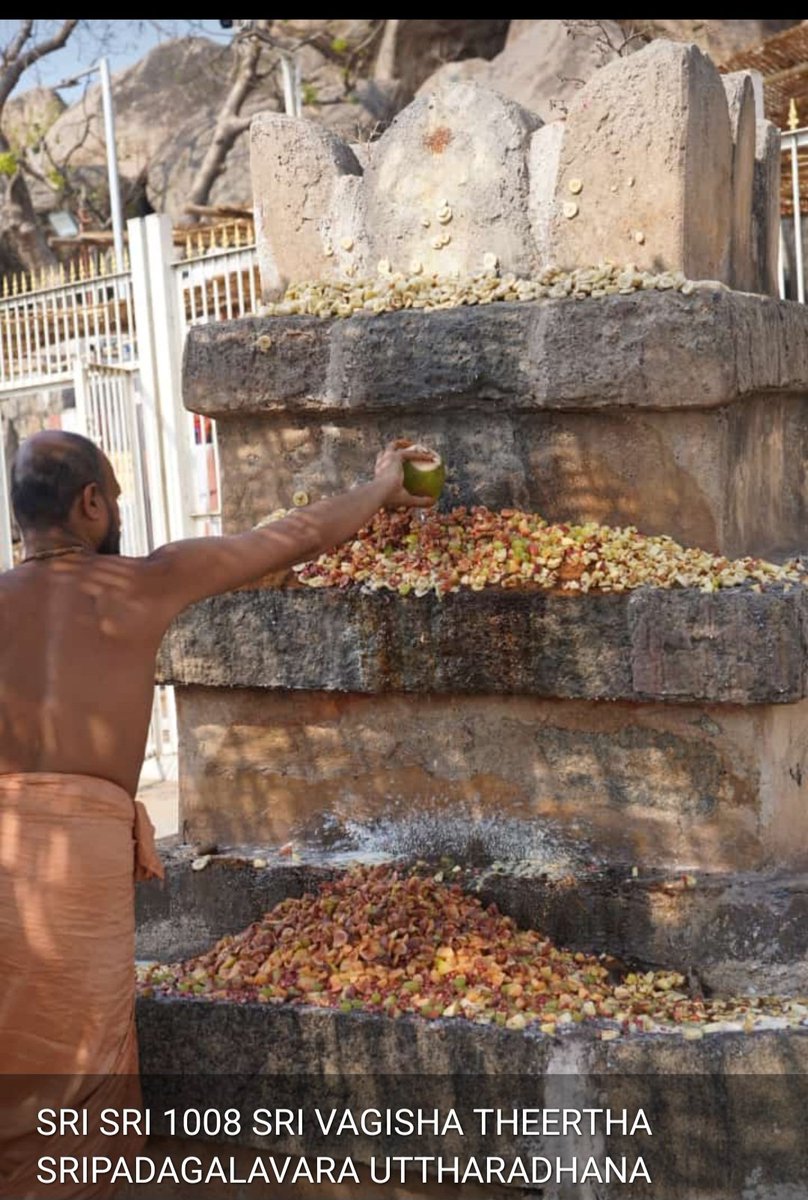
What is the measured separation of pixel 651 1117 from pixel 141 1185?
1248mm

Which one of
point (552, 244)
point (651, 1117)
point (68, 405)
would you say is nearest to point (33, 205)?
point (68, 405)

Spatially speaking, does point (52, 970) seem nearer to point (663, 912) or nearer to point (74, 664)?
point (74, 664)

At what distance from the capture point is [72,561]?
119 inches

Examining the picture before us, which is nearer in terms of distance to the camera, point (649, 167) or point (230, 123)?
point (649, 167)

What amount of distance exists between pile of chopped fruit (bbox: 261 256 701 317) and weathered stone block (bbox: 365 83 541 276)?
0.22ft

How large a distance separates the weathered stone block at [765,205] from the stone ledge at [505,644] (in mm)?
1308

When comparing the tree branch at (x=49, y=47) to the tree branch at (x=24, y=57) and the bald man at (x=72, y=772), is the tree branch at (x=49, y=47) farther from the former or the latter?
the bald man at (x=72, y=772)

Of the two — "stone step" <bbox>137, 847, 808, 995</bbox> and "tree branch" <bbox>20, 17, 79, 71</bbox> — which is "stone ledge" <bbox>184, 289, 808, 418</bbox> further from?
"tree branch" <bbox>20, 17, 79, 71</bbox>

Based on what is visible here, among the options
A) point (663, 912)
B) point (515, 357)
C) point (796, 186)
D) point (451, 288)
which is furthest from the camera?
point (796, 186)

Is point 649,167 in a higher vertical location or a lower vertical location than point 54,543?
higher

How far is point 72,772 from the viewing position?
2.96 metres

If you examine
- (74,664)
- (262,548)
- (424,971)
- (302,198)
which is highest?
(302,198)

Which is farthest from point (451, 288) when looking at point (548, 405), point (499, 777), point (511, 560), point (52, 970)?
point (52, 970)

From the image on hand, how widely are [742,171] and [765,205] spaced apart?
0.79ft
